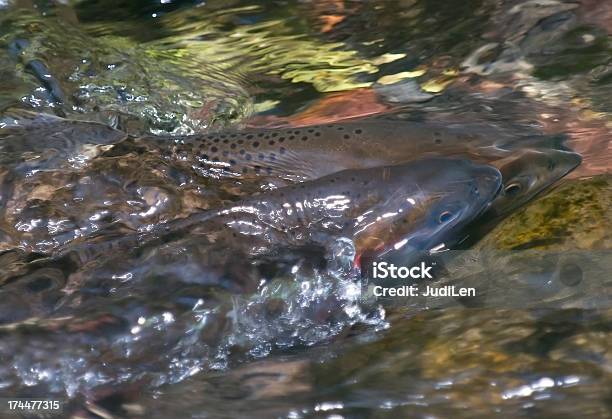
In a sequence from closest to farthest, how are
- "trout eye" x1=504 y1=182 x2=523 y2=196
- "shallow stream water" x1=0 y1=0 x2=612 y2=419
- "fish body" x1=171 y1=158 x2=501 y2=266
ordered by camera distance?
"shallow stream water" x1=0 y1=0 x2=612 y2=419 → "fish body" x1=171 y1=158 x2=501 y2=266 → "trout eye" x1=504 y1=182 x2=523 y2=196

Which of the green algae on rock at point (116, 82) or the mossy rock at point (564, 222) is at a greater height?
the green algae on rock at point (116, 82)

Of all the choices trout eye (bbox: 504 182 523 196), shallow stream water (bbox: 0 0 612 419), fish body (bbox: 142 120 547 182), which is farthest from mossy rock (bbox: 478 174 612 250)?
fish body (bbox: 142 120 547 182)

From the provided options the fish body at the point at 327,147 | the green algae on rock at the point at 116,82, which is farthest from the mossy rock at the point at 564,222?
the green algae on rock at the point at 116,82

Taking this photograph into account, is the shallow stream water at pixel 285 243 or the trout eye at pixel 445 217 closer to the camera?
the shallow stream water at pixel 285 243

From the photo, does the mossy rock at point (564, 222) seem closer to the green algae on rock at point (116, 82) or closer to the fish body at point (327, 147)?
the fish body at point (327, 147)

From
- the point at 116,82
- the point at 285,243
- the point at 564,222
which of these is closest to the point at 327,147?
the point at 285,243

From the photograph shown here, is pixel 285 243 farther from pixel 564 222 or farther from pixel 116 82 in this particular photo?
pixel 116 82

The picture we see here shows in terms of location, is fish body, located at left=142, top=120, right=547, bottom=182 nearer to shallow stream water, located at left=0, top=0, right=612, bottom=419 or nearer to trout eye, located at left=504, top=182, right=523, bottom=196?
shallow stream water, located at left=0, top=0, right=612, bottom=419
